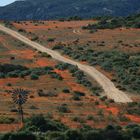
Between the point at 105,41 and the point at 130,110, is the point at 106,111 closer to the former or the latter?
the point at 130,110

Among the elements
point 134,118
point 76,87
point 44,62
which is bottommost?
point 134,118

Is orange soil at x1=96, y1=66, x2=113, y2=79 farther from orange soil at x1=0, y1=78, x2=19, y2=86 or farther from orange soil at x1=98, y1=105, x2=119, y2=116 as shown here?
orange soil at x1=98, y1=105, x2=119, y2=116

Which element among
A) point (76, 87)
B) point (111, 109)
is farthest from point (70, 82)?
point (111, 109)

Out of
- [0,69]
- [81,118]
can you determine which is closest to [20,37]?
[0,69]

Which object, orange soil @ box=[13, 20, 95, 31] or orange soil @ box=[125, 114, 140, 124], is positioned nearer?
orange soil @ box=[125, 114, 140, 124]

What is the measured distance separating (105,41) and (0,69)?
4006 cm

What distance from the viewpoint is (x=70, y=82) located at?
72.1 meters

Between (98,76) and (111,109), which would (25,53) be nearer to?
(98,76)

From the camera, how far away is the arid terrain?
49.7 m

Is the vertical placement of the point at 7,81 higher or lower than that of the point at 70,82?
higher

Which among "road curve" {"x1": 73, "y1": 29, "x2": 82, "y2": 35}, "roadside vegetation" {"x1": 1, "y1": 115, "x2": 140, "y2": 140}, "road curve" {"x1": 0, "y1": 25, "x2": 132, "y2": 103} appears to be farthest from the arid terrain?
"roadside vegetation" {"x1": 1, "y1": 115, "x2": 140, "y2": 140}

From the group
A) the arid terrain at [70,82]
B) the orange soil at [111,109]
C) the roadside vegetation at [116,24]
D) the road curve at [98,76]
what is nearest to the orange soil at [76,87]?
the arid terrain at [70,82]

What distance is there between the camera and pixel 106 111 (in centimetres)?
5191

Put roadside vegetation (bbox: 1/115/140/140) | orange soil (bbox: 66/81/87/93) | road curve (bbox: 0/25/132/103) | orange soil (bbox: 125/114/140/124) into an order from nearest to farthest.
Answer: roadside vegetation (bbox: 1/115/140/140) → orange soil (bbox: 125/114/140/124) → road curve (bbox: 0/25/132/103) → orange soil (bbox: 66/81/87/93)
